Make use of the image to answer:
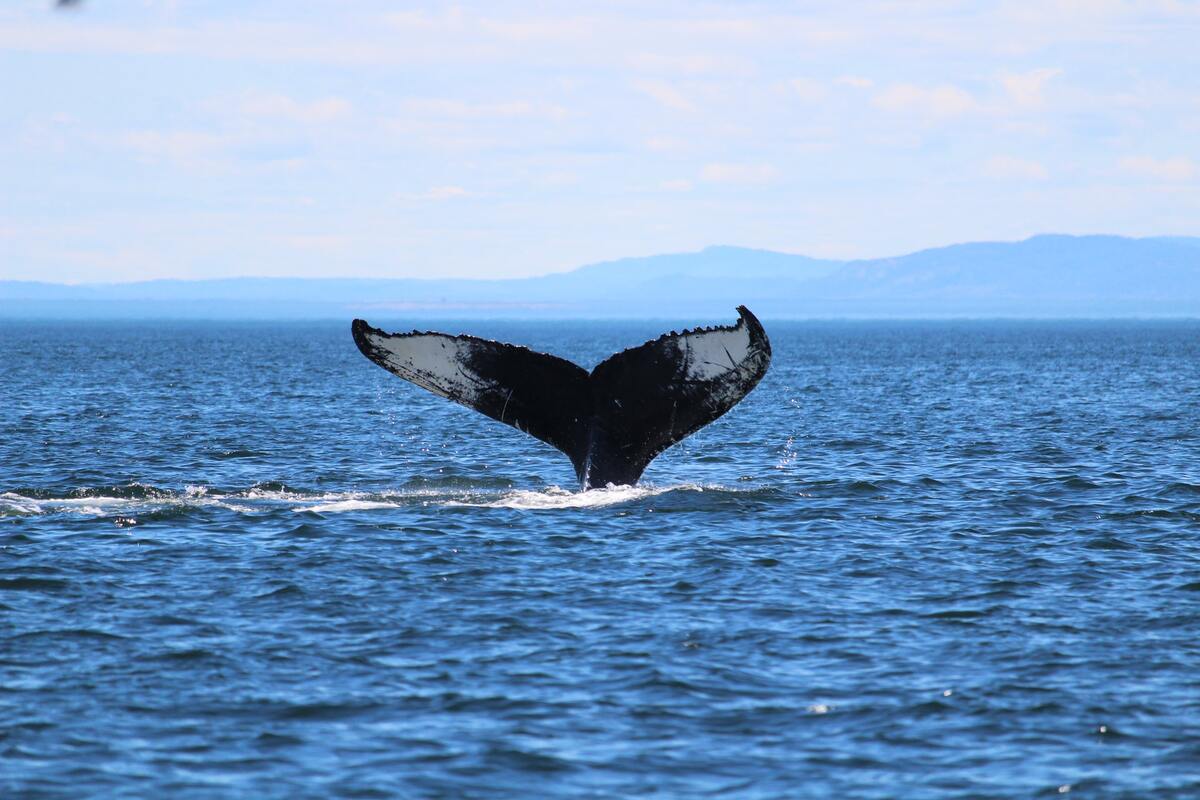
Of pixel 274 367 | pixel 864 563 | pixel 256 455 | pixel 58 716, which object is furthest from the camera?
pixel 274 367

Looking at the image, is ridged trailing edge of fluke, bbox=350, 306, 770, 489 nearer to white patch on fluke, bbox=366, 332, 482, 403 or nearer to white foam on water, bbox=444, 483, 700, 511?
white patch on fluke, bbox=366, 332, 482, 403

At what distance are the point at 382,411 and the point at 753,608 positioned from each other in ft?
91.8

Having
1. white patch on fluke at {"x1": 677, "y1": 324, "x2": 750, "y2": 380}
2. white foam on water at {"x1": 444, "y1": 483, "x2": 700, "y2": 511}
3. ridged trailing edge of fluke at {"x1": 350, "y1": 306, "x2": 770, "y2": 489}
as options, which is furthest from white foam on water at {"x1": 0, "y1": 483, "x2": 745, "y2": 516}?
white patch on fluke at {"x1": 677, "y1": 324, "x2": 750, "y2": 380}

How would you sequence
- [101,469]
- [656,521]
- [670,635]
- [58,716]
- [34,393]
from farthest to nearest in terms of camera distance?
[34,393]
[101,469]
[656,521]
[670,635]
[58,716]

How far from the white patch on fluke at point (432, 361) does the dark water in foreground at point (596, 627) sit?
67.9 inches

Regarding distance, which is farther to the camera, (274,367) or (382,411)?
(274,367)

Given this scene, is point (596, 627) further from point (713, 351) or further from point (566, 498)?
point (566, 498)

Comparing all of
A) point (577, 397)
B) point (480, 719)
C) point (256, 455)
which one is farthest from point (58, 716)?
point (256, 455)

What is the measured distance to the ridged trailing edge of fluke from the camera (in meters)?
14.9

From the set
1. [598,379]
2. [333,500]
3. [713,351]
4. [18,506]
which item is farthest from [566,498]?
[18,506]

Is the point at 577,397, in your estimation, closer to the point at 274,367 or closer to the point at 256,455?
the point at 256,455

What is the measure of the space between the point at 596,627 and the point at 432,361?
352 cm

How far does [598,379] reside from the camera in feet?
52.5

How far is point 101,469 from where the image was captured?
2358 cm
